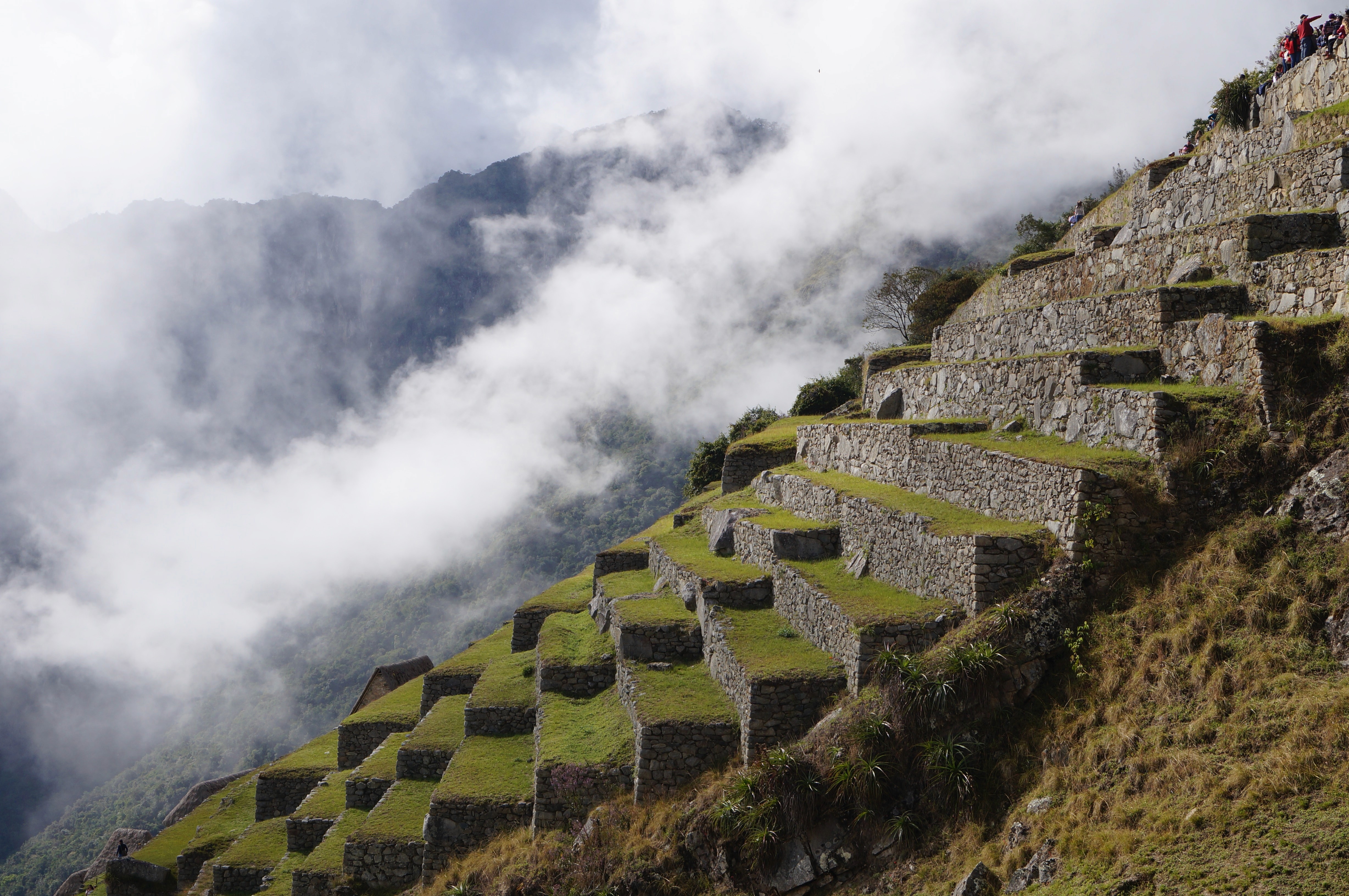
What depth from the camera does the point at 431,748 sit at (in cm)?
1675

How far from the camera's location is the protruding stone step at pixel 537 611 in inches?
840

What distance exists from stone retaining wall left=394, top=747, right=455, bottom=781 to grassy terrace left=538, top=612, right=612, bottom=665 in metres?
2.70

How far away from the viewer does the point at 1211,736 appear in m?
6.90

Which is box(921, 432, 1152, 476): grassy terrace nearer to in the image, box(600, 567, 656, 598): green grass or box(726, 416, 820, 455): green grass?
box(600, 567, 656, 598): green grass

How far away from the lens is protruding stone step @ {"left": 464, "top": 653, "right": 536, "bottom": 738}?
16.1 m

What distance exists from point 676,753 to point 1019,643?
4889mm

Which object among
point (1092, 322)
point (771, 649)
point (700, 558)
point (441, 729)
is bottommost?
point (441, 729)

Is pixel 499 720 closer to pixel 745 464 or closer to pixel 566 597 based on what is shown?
pixel 566 597

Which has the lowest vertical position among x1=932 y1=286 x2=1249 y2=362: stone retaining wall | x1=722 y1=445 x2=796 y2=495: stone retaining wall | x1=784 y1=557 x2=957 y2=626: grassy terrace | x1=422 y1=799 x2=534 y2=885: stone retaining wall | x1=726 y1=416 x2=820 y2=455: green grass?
x1=422 y1=799 x2=534 y2=885: stone retaining wall

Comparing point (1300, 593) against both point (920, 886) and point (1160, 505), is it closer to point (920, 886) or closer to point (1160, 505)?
point (1160, 505)

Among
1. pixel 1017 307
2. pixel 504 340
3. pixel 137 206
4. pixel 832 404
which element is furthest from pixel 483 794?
pixel 137 206

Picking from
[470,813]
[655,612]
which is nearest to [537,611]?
[655,612]

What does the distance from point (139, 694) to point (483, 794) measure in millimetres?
140345

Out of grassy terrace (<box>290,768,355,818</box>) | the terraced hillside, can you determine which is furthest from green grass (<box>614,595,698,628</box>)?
grassy terrace (<box>290,768,355,818</box>)
